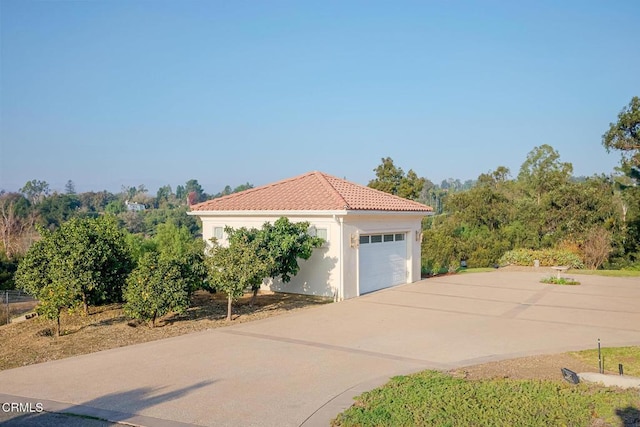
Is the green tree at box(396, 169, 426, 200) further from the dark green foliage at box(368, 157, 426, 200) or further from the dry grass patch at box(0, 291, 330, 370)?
the dry grass patch at box(0, 291, 330, 370)

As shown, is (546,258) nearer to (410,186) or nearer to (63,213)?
(410,186)

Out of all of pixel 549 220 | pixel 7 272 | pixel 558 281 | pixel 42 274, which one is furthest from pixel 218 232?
pixel 549 220

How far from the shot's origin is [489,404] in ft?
20.6

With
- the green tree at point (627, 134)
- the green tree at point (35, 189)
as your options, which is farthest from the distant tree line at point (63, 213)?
the green tree at point (627, 134)

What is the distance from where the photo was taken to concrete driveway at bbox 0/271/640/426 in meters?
6.44

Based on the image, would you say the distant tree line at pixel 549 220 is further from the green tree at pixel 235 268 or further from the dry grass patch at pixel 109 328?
the green tree at pixel 235 268

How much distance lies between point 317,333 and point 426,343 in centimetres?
230

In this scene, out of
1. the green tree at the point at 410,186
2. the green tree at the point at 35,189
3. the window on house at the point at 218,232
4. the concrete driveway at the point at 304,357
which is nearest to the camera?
the concrete driveway at the point at 304,357

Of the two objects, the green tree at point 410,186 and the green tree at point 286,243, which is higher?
the green tree at point 410,186

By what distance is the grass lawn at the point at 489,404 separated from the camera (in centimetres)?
577
